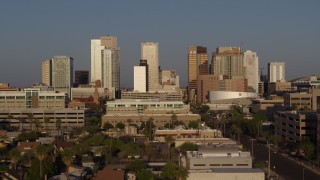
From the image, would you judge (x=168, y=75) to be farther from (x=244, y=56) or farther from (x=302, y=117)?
(x=302, y=117)

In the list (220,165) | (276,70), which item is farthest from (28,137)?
(276,70)

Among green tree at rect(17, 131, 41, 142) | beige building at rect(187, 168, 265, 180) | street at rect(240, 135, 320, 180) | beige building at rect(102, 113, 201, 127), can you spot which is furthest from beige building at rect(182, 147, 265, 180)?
beige building at rect(102, 113, 201, 127)

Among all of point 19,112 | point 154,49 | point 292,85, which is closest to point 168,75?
point 154,49

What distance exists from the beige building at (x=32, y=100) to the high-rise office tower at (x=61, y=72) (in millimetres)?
33174

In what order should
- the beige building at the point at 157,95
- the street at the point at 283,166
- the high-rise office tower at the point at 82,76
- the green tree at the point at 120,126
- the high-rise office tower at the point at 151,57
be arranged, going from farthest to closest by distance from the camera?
the high-rise office tower at the point at 82,76 → the high-rise office tower at the point at 151,57 → the beige building at the point at 157,95 → the green tree at the point at 120,126 → the street at the point at 283,166

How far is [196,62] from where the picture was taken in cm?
8450

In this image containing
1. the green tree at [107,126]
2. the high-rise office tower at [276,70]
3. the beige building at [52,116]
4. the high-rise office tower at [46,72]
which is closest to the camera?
the green tree at [107,126]

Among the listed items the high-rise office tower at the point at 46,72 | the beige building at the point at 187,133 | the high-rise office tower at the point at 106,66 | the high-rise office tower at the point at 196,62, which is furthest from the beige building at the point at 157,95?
the beige building at the point at 187,133

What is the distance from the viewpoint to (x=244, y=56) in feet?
282

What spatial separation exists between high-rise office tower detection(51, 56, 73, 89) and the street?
55.3 meters

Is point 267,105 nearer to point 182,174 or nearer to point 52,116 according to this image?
point 52,116

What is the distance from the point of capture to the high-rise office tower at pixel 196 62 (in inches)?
3263

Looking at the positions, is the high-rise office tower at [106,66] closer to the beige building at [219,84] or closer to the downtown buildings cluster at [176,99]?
the downtown buildings cluster at [176,99]

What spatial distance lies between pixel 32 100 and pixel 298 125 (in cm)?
2537
